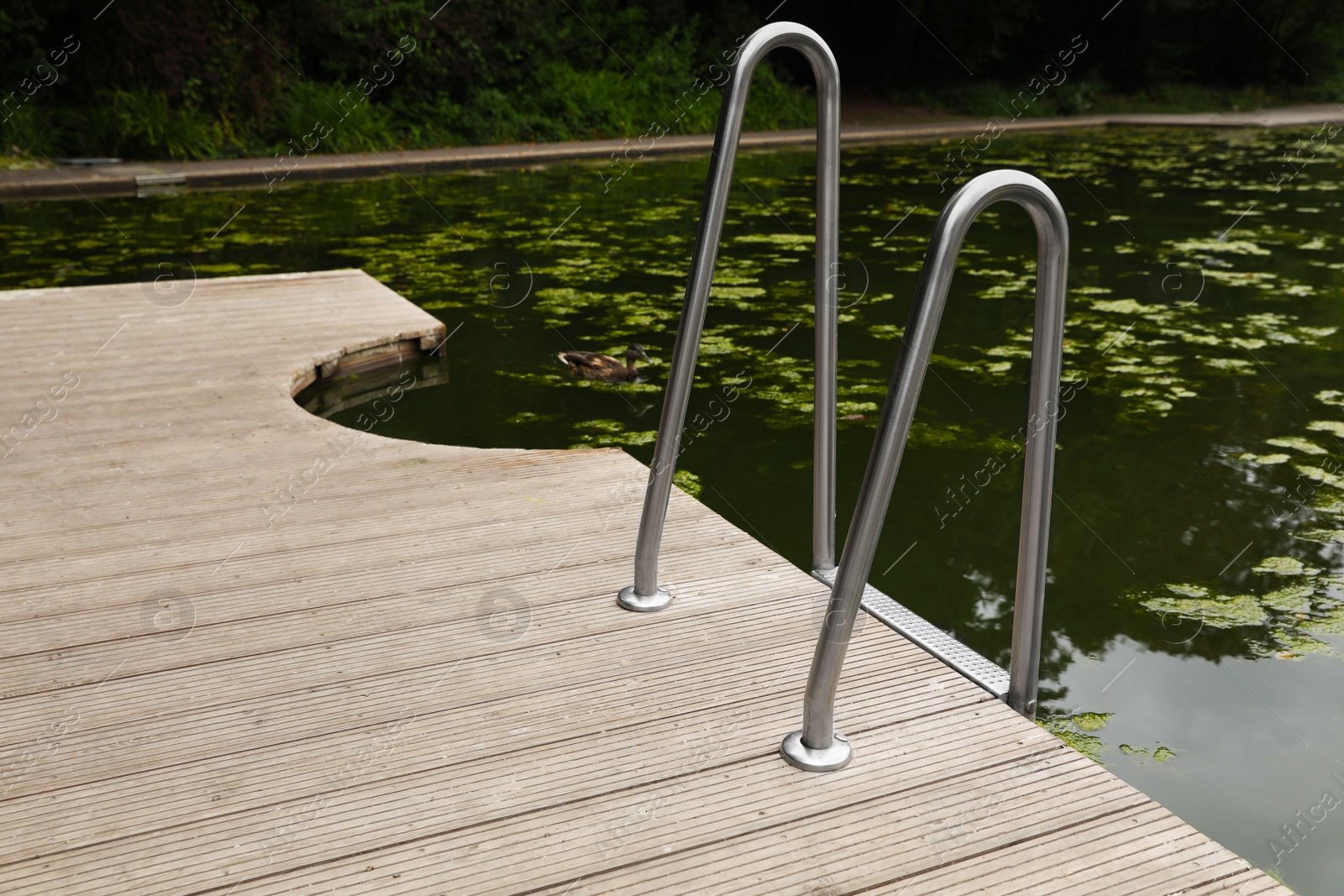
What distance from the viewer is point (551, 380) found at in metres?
4.29

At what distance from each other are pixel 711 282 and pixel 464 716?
875mm

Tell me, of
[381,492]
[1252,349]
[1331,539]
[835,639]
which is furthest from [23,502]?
[1252,349]

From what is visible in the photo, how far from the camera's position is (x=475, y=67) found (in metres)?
12.7

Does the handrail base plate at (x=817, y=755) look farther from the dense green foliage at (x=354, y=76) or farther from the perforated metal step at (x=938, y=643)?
the dense green foliage at (x=354, y=76)

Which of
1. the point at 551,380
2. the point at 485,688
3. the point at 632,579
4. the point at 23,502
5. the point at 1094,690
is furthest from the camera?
the point at 551,380

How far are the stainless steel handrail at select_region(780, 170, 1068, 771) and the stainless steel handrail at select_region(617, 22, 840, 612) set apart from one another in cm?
43

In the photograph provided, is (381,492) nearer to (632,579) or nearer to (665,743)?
(632,579)

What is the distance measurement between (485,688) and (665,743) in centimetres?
34

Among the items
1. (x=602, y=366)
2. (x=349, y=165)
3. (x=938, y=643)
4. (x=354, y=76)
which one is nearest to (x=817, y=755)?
(x=938, y=643)

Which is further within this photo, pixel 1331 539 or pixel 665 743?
pixel 1331 539

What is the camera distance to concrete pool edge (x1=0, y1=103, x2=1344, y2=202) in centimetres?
901

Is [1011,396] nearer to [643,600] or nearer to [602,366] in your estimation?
[602,366]

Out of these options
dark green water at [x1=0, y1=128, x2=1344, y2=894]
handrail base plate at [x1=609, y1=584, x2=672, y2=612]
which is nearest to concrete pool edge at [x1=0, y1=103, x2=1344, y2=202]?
dark green water at [x1=0, y1=128, x2=1344, y2=894]

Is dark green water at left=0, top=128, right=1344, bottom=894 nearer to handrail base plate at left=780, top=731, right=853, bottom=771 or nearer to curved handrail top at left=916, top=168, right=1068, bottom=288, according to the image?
handrail base plate at left=780, top=731, right=853, bottom=771
